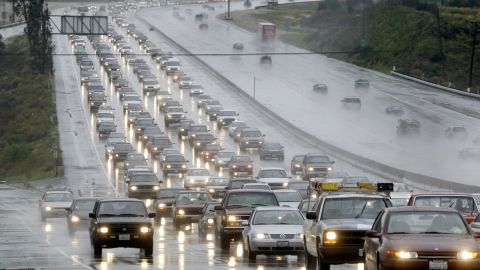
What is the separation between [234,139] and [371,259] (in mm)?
70660

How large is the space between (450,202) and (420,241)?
9.42 meters

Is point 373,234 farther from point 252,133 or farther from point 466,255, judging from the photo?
point 252,133

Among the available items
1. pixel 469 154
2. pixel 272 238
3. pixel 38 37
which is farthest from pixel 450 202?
pixel 38 37

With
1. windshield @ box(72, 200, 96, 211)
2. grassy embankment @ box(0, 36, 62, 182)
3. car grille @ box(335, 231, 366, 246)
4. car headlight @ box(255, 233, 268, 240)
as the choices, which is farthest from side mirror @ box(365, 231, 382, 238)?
grassy embankment @ box(0, 36, 62, 182)

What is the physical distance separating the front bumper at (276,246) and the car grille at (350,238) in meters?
5.16

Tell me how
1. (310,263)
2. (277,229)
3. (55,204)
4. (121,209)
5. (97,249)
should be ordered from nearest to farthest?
(310,263), (277,229), (97,249), (121,209), (55,204)

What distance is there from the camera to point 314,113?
106 m

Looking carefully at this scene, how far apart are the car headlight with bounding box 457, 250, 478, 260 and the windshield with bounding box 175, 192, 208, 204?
88.6ft

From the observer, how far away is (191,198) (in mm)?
46688

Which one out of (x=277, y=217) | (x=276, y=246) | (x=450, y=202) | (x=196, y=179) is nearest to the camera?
(x=450, y=202)

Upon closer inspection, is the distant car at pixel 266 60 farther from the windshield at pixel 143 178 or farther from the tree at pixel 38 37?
the windshield at pixel 143 178

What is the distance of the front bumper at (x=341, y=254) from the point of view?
952 inches

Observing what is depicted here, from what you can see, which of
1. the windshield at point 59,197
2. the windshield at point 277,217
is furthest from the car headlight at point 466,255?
the windshield at point 59,197

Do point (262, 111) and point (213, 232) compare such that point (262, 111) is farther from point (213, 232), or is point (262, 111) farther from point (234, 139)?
point (213, 232)
